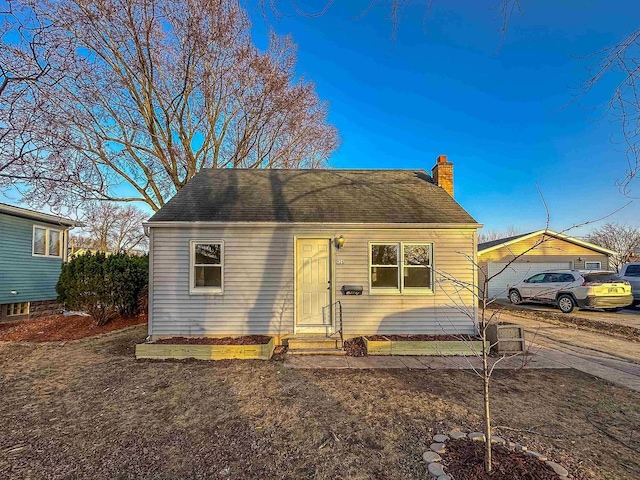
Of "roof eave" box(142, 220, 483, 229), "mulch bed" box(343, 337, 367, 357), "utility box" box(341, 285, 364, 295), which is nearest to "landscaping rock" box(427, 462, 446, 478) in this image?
"mulch bed" box(343, 337, 367, 357)

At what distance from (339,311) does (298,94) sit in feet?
47.3

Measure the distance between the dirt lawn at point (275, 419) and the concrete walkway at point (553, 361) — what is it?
0.38 meters

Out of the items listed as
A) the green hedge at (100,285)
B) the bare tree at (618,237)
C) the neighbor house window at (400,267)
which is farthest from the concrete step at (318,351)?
the bare tree at (618,237)

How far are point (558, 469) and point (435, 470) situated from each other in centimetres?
103

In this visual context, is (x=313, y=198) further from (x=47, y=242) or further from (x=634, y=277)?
(x=634, y=277)

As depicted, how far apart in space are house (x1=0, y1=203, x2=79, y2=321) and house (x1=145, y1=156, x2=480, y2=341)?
7414 millimetres

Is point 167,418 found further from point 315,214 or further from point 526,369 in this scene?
point 526,369

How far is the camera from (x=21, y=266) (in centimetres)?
1146

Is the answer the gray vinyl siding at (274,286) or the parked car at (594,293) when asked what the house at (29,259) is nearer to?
the gray vinyl siding at (274,286)

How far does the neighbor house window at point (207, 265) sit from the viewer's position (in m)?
7.52

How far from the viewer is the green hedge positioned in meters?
9.21

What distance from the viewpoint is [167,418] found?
3.96 m

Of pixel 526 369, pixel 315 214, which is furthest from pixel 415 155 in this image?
pixel 526 369

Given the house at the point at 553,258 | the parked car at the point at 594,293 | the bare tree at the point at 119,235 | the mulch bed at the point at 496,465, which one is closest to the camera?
the mulch bed at the point at 496,465
